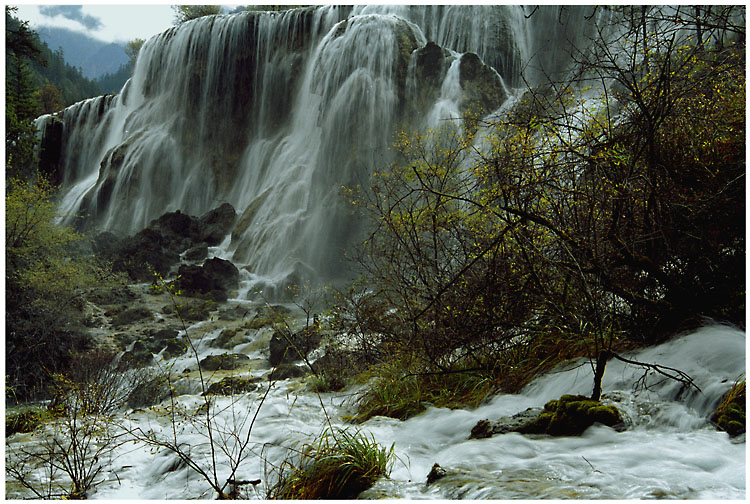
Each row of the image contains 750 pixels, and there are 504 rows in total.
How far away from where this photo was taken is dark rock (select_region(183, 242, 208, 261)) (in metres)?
13.8

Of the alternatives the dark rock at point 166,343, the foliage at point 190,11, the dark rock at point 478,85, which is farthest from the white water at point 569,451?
the foliage at point 190,11

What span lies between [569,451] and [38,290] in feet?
29.9

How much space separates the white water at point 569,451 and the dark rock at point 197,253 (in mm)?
10451

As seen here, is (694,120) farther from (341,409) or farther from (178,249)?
(178,249)

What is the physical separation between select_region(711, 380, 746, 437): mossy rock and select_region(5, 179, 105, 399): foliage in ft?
22.9

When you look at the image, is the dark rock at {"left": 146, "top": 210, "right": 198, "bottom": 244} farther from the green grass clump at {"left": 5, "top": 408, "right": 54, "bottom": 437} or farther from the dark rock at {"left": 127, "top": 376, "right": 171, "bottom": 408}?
the green grass clump at {"left": 5, "top": 408, "right": 54, "bottom": 437}

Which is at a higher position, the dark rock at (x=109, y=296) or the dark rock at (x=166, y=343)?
the dark rock at (x=109, y=296)

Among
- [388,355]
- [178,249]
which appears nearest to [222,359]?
[388,355]

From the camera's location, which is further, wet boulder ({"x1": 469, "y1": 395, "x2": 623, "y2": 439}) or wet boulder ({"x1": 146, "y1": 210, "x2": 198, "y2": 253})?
wet boulder ({"x1": 146, "y1": 210, "x2": 198, "y2": 253})

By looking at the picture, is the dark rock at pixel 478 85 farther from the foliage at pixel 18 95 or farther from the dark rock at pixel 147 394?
the foliage at pixel 18 95

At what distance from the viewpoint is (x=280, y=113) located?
16766 mm

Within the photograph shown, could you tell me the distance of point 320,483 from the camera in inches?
95.7

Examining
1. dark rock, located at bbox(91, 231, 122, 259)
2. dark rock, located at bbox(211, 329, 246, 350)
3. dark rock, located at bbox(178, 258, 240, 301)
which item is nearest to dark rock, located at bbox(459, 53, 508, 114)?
dark rock, located at bbox(211, 329, 246, 350)

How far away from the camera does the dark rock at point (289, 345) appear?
635 centimetres
